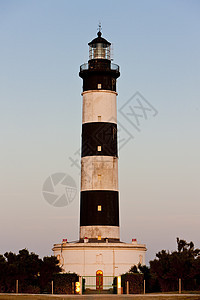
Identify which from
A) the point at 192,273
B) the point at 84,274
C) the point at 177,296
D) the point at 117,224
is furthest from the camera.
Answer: the point at 117,224

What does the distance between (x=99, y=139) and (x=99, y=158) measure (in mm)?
1344

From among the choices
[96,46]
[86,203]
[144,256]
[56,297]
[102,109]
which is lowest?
[56,297]

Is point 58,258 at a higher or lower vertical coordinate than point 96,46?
lower

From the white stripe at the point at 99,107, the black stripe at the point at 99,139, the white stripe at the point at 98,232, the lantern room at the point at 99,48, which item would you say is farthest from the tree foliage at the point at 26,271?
the lantern room at the point at 99,48

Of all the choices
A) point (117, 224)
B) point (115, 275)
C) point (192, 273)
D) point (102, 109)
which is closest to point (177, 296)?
point (192, 273)

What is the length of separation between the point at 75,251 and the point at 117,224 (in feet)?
13.1

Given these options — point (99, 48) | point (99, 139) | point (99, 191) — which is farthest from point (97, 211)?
point (99, 48)

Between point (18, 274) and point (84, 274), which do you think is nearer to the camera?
point (18, 274)

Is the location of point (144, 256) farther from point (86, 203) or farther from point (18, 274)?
point (18, 274)

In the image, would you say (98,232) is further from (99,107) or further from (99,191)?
(99,107)

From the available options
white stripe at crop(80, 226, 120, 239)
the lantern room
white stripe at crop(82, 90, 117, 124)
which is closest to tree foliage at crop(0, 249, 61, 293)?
white stripe at crop(80, 226, 120, 239)

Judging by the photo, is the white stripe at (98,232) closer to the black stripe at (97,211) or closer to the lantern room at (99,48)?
the black stripe at (97,211)

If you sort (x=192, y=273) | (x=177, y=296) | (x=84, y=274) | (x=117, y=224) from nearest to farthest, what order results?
(x=177, y=296) < (x=192, y=273) < (x=84, y=274) < (x=117, y=224)

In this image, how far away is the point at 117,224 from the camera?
41906mm
